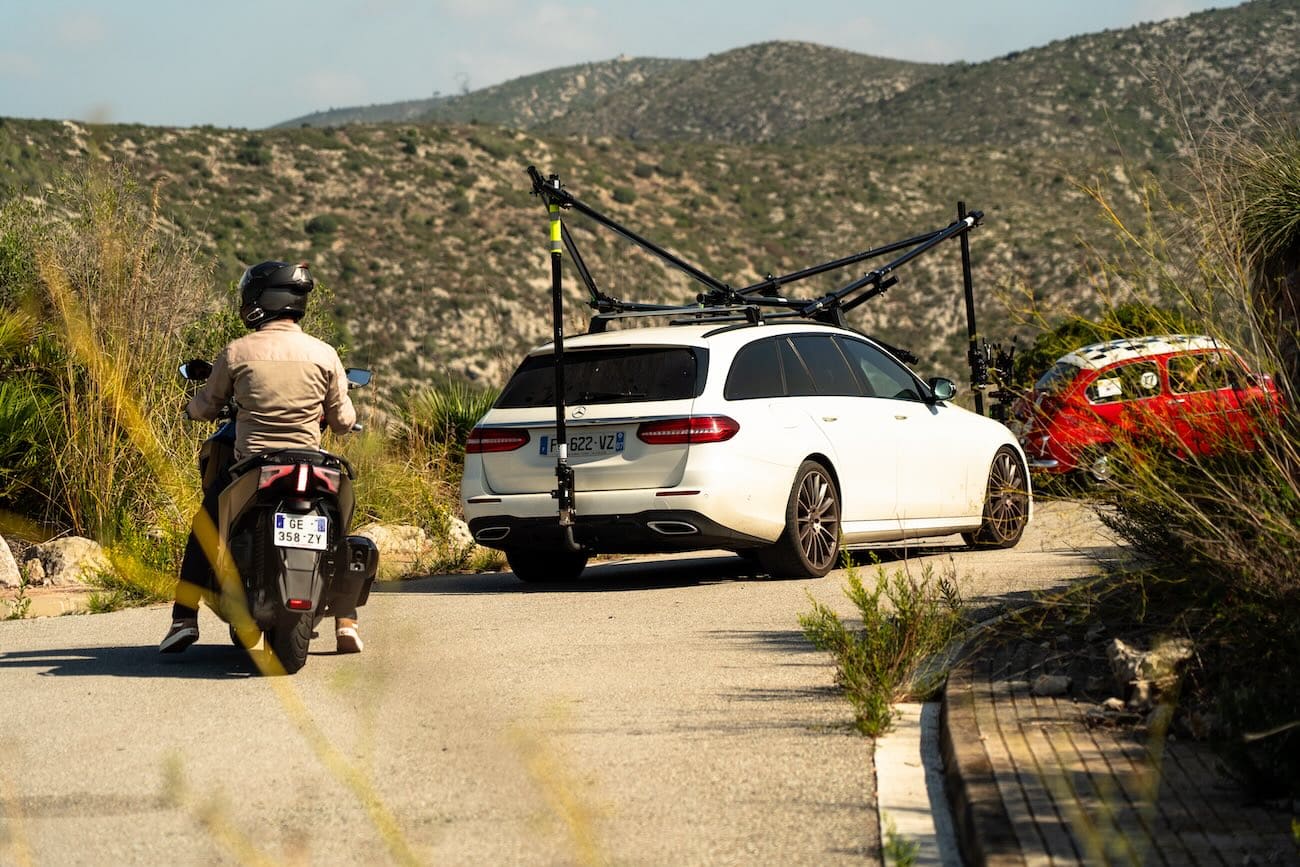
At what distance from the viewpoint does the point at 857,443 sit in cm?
1256

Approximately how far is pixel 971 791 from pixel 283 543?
4.09 metres

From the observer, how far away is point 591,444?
11703 mm

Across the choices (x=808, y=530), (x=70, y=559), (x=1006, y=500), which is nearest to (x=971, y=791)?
(x=808, y=530)

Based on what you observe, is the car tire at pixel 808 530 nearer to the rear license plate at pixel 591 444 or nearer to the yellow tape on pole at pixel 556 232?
the rear license plate at pixel 591 444

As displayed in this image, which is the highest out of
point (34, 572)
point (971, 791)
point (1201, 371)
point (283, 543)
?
point (1201, 371)

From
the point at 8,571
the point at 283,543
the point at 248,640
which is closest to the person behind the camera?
the point at 283,543

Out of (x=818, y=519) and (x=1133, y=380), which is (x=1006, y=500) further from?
(x=1133, y=380)

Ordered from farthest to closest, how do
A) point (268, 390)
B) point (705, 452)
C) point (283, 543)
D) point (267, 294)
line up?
point (705, 452) → point (267, 294) → point (268, 390) → point (283, 543)

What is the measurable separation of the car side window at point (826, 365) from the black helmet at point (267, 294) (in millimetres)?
4763

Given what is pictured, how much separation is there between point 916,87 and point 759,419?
95.7 meters

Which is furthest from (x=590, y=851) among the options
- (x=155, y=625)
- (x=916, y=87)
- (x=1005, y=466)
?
(x=916, y=87)

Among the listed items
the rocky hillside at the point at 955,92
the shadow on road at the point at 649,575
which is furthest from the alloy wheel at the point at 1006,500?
the rocky hillside at the point at 955,92

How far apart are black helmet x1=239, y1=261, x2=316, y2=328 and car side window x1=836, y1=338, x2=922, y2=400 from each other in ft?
17.9

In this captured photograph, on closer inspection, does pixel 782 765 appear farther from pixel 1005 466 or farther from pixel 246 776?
pixel 1005 466
